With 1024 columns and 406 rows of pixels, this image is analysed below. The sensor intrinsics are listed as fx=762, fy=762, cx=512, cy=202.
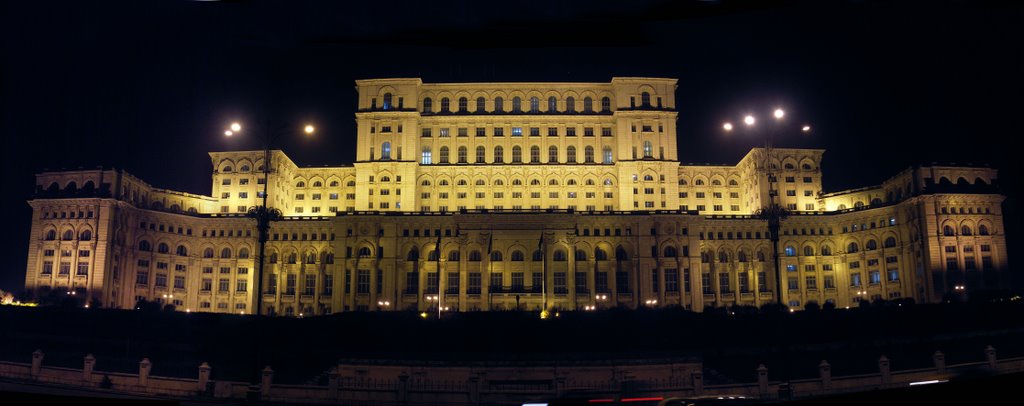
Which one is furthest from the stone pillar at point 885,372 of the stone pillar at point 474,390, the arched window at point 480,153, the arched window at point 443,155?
the arched window at point 443,155

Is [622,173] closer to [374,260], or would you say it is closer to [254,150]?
[374,260]

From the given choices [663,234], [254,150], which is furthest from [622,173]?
[254,150]

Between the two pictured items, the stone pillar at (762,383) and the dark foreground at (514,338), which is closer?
the stone pillar at (762,383)

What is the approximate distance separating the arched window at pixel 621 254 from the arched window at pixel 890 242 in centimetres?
3099

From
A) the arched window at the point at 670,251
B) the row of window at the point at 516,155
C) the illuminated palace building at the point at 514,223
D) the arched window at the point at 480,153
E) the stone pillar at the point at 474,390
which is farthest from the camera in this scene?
the arched window at the point at 480,153

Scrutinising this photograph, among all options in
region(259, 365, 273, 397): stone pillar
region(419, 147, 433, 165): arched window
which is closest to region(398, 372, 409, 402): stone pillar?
region(259, 365, 273, 397): stone pillar

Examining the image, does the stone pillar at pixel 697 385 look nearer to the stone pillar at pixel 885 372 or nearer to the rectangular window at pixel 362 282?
the stone pillar at pixel 885 372

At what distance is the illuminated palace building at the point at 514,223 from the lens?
85.3 m

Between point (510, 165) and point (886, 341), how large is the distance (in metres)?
57.1

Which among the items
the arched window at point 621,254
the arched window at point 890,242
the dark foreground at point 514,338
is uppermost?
the arched window at point 890,242

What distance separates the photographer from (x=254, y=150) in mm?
104125

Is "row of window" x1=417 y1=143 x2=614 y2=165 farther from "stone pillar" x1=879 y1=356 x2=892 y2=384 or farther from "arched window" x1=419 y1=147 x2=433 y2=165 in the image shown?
"stone pillar" x1=879 y1=356 x2=892 y2=384

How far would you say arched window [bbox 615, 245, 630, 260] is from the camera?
89.3 m

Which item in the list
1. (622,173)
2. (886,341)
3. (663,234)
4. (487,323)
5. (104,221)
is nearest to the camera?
(886,341)
